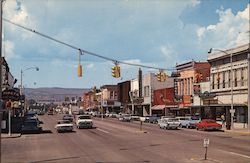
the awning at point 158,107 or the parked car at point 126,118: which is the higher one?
the awning at point 158,107

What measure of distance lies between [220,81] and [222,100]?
9.20 feet

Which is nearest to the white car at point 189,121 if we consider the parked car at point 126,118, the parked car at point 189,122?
the parked car at point 189,122

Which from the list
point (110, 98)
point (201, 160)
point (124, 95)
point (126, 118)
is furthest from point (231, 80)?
point (110, 98)

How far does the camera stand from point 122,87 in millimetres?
137750

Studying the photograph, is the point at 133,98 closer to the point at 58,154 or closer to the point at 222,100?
the point at 222,100

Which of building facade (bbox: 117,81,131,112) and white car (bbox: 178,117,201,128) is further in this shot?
building facade (bbox: 117,81,131,112)

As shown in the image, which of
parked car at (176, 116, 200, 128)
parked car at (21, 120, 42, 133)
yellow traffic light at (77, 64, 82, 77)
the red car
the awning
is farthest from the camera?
the awning

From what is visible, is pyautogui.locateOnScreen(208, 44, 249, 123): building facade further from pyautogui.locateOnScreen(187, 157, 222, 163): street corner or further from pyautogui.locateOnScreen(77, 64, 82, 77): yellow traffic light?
pyautogui.locateOnScreen(187, 157, 222, 163): street corner

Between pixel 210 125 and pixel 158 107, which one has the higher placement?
pixel 158 107

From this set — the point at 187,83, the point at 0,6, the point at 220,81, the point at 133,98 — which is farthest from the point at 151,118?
the point at 0,6

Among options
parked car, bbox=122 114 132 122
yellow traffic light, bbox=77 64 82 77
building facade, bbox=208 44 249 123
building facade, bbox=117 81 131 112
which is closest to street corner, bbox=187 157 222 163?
yellow traffic light, bbox=77 64 82 77

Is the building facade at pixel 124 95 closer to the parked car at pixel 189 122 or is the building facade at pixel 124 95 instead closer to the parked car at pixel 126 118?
the parked car at pixel 126 118

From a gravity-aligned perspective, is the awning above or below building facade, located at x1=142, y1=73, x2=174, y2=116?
below

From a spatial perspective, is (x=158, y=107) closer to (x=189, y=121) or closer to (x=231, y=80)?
(x=189, y=121)
